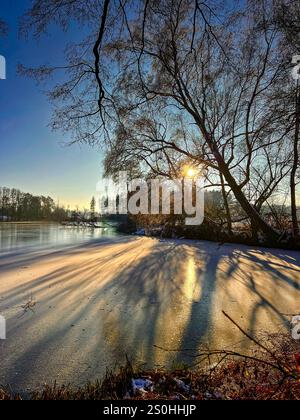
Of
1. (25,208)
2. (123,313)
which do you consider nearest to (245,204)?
(123,313)

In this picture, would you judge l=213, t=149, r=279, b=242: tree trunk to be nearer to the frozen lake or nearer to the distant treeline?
the frozen lake

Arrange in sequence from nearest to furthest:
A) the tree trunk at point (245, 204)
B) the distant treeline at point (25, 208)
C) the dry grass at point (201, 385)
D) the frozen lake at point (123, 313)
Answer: the dry grass at point (201, 385) → the frozen lake at point (123, 313) → the tree trunk at point (245, 204) → the distant treeline at point (25, 208)

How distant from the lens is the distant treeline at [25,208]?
213ft

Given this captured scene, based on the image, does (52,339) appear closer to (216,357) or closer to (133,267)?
(216,357)

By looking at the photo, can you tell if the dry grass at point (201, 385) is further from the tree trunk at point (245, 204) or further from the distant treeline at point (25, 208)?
the distant treeline at point (25, 208)

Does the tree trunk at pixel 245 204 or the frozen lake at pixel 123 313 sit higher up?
the tree trunk at pixel 245 204

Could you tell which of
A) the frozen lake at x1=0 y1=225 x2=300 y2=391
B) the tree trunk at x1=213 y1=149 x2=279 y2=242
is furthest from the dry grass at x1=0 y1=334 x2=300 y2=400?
the tree trunk at x1=213 y1=149 x2=279 y2=242

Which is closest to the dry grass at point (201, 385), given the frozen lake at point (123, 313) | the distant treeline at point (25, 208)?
the frozen lake at point (123, 313)

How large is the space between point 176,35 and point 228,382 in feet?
22.5

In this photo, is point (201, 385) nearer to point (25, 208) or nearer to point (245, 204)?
point (245, 204)

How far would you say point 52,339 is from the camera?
2848mm

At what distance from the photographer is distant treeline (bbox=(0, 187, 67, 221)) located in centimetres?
6498
